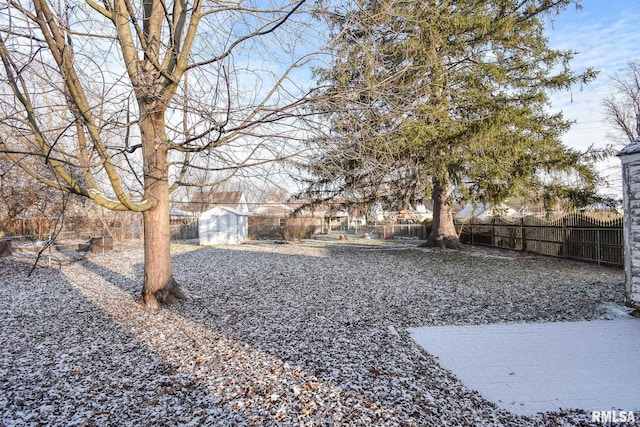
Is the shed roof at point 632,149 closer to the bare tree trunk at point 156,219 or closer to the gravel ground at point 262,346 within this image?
the gravel ground at point 262,346

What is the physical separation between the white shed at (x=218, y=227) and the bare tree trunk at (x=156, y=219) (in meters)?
15.8

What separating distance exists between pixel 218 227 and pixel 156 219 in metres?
16.2

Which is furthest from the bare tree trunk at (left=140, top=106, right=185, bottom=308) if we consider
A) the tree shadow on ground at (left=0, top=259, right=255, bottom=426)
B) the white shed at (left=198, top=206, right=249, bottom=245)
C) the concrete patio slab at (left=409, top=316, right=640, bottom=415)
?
the white shed at (left=198, top=206, right=249, bottom=245)

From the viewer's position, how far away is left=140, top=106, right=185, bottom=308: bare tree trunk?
212 inches

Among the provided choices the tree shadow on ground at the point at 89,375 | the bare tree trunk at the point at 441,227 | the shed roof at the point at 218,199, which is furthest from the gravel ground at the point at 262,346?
the bare tree trunk at the point at 441,227

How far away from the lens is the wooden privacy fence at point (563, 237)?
9.81 meters

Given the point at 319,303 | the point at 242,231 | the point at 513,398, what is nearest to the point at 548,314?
the point at 513,398

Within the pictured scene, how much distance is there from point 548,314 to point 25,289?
959 cm

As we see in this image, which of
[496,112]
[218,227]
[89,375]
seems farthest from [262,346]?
[218,227]

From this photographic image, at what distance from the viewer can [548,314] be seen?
5.24m

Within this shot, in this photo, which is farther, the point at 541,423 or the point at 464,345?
the point at 464,345

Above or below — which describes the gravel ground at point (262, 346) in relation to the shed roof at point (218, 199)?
below

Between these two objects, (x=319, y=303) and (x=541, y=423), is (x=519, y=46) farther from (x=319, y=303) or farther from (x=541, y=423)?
(x=541, y=423)

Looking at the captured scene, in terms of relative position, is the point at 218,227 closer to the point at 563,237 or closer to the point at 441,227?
the point at 441,227
